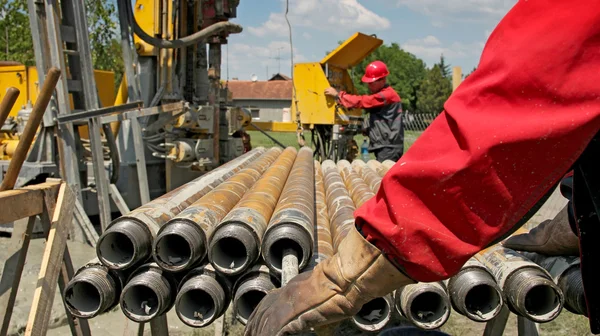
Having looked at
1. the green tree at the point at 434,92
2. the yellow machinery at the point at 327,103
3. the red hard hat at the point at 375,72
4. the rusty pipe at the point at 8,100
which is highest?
the rusty pipe at the point at 8,100

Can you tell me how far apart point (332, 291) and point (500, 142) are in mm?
659

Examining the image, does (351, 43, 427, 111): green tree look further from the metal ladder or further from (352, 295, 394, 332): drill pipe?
(352, 295, 394, 332): drill pipe

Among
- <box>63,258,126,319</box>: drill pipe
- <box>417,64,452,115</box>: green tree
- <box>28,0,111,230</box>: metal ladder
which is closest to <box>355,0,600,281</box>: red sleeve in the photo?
<box>63,258,126,319</box>: drill pipe

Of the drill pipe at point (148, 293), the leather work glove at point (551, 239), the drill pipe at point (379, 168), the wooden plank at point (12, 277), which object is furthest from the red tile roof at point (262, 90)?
the drill pipe at point (148, 293)

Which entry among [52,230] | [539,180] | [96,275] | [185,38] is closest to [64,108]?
[185,38]

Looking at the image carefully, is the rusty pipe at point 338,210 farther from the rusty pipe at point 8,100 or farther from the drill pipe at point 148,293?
the rusty pipe at point 8,100

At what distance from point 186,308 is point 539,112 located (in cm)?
172

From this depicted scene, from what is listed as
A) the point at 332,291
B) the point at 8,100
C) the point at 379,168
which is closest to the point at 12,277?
the point at 8,100

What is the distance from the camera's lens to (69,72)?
5715mm

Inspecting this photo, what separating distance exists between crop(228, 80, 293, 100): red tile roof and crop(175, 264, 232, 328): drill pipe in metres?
57.3

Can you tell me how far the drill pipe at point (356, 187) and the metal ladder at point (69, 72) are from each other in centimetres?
256

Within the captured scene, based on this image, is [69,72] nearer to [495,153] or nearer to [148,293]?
[148,293]

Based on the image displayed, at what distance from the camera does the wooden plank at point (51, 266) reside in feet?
7.97

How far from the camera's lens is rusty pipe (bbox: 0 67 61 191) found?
2.45m
